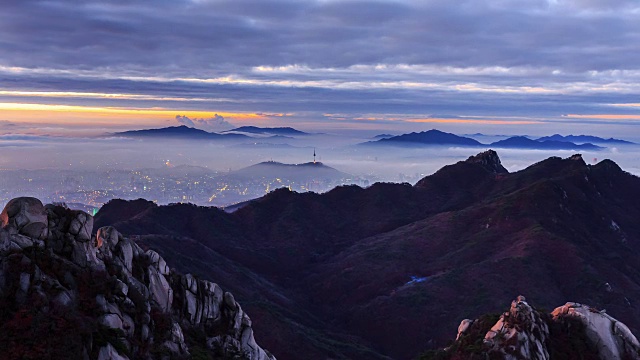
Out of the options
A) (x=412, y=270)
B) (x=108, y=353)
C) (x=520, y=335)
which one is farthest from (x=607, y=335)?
(x=412, y=270)

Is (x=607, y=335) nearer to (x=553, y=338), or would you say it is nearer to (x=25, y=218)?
(x=553, y=338)

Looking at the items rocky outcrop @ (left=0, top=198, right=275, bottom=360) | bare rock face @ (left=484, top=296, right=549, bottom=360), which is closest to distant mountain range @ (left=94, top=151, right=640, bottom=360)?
rocky outcrop @ (left=0, top=198, right=275, bottom=360)

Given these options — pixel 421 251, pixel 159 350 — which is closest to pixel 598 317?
pixel 159 350

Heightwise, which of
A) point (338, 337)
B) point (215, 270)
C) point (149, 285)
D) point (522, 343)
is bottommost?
point (338, 337)

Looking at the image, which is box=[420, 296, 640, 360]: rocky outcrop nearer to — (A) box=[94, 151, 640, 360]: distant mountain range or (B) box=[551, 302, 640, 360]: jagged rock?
(B) box=[551, 302, 640, 360]: jagged rock

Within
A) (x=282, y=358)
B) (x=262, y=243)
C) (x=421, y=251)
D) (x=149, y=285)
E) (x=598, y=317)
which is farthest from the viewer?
(x=262, y=243)

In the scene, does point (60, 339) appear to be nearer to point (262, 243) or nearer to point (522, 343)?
point (522, 343)

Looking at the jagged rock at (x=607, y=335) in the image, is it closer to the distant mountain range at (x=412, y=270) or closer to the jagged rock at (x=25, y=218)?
the jagged rock at (x=25, y=218)
